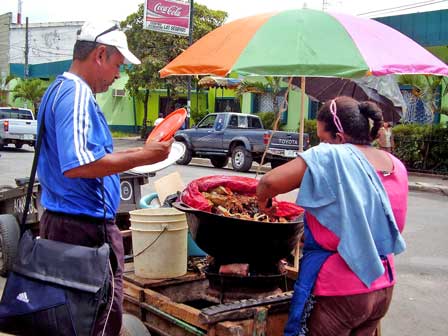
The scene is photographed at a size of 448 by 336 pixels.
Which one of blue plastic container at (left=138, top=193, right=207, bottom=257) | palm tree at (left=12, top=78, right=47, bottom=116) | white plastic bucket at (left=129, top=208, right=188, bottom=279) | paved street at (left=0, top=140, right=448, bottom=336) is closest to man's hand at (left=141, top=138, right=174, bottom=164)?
white plastic bucket at (left=129, top=208, right=188, bottom=279)

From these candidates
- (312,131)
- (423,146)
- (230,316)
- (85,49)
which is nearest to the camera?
(85,49)

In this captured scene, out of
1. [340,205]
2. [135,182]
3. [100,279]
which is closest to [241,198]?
[340,205]

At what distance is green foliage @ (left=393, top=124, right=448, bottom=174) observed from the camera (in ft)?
59.0

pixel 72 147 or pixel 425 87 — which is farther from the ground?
pixel 425 87

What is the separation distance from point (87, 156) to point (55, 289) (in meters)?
0.60

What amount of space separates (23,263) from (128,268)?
2.03m

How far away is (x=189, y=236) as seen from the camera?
4.83m

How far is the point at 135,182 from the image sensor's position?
691cm

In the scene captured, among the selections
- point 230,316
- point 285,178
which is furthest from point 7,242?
point 285,178

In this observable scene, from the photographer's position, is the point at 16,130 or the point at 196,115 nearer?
the point at 16,130

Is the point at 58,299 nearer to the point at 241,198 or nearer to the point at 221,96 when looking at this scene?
the point at 241,198

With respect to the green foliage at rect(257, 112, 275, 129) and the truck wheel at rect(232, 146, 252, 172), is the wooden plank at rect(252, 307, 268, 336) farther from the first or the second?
the green foliage at rect(257, 112, 275, 129)

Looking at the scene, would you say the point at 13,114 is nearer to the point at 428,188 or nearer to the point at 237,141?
the point at 237,141

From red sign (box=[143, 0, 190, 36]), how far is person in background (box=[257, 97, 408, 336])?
18.4 metres
